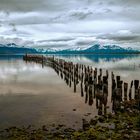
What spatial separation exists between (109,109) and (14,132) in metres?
8.96

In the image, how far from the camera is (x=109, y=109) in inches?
941

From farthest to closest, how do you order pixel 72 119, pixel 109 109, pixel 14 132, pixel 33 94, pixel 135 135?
1. pixel 33 94
2. pixel 109 109
3. pixel 72 119
4. pixel 14 132
5. pixel 135 135

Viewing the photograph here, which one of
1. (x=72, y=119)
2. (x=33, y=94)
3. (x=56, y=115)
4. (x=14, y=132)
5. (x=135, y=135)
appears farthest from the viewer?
(x=33, y=94)

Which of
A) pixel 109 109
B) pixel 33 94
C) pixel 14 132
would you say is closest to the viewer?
pixel 14 132

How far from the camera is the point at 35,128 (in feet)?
60.7

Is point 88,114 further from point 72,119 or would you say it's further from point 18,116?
point 18,116

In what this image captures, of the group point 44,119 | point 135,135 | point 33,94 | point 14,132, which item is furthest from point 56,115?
point 33,94

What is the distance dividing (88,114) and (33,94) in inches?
447

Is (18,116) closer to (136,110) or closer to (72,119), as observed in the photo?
(72,119)

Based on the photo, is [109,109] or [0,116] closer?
[0,116]

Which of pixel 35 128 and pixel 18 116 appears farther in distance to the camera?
pixel 18 116

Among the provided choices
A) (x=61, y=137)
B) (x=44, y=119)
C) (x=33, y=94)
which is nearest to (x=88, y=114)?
(x=44, y=119)

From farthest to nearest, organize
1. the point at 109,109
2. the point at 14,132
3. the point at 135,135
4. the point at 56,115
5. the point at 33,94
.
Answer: the point at 33,94, the point at 109,109, the point at 56,115, the point at 14,132, the point at 135,135

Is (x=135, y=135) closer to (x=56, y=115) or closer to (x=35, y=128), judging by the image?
(x=35, y=128)
